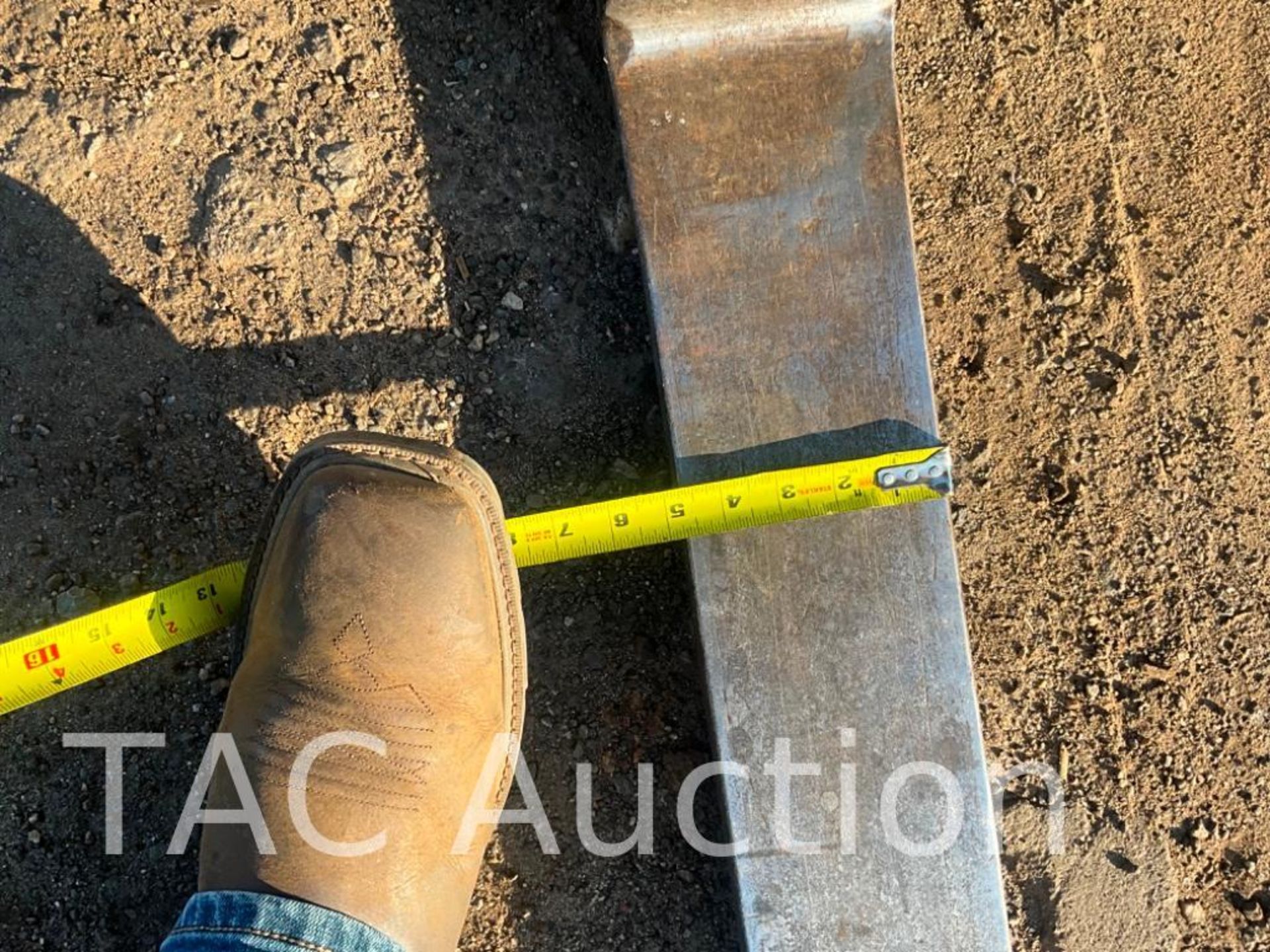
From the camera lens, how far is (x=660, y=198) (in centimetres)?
220

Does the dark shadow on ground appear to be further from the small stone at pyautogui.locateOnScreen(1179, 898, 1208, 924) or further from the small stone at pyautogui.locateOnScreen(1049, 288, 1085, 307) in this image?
the small stone at pyautogui.locateOnScreen(1179, 898, 1208, 924)

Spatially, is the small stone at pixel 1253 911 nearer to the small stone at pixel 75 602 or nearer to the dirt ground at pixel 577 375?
the dirt ground at pixel 577 375

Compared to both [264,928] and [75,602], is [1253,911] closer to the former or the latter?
[264,928]

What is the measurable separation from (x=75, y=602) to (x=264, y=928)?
2.69ft

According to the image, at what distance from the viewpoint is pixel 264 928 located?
1.98 m

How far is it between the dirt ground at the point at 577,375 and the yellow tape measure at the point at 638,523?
0.22m

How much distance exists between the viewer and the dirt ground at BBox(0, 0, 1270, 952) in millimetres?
2326

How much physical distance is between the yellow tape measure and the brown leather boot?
18cm

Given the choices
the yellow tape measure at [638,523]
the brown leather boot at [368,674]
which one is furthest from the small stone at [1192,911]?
the brown leather boot at [368,674]

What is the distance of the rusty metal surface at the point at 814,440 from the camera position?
2193 mm

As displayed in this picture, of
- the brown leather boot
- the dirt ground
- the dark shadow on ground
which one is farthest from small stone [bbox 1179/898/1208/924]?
the dark shadow on ground

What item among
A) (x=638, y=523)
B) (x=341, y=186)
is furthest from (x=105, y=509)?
(x=638, y=523)

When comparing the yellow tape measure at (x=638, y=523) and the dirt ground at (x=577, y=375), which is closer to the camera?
the yellow tape measure at (x=638, y=523)
